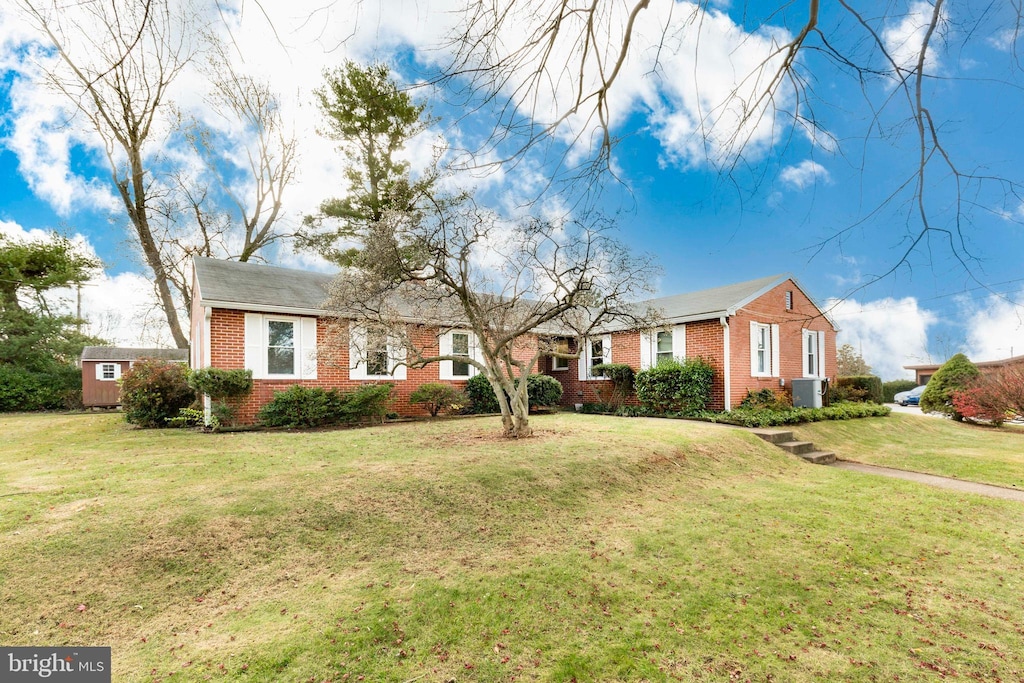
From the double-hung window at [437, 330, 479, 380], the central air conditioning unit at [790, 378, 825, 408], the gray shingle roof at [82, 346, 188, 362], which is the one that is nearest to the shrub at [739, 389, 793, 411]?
the central air conditioning unit at [790, 378, 825, 408]

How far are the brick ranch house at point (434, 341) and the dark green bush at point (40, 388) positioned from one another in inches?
401

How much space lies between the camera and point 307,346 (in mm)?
12422

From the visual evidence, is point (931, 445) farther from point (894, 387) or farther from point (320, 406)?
point (894, 387)

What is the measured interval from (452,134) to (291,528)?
3918 mm

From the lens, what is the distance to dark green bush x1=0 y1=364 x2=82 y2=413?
1877 cm

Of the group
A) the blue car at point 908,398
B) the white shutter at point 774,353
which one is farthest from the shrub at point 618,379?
the blue car at point 908,398

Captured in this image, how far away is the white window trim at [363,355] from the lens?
356 inches

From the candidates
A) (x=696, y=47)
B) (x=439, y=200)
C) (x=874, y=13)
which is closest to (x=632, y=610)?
(x=696, y=47)

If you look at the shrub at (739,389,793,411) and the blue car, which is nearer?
the shrub at (739,389,793,411)

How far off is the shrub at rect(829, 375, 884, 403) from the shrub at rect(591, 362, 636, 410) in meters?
8.13

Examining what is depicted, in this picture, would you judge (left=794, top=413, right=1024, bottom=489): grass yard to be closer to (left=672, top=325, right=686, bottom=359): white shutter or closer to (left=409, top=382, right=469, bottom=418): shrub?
(left=672, top=325, right=686, bottom=359): white shutter

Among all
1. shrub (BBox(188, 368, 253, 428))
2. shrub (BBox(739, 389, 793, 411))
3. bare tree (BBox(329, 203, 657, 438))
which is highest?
bare tree (BBox(329, 203, 657, 438))

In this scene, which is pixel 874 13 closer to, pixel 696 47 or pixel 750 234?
pixel 696 47

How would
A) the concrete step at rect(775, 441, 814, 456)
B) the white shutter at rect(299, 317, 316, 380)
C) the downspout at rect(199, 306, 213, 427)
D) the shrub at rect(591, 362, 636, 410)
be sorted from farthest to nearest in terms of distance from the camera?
the shrub at rect(591, 362, 636, 410) → the white shutter at rect(299, 317, 316, 380) → the downspout at rect(199, 306, 213, 427) → the concrete step at rect(775, 441, 814, 456)
